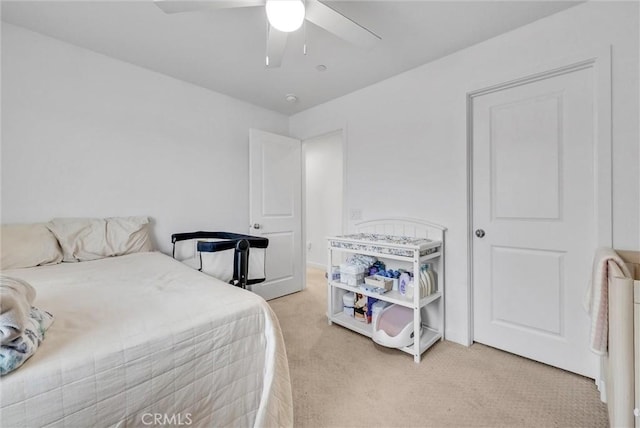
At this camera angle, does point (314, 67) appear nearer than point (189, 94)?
Yes

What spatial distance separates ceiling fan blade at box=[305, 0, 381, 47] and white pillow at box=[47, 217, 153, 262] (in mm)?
1987

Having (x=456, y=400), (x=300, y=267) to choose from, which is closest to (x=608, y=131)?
(x=456, y=400)

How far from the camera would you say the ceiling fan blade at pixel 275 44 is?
1436 millimetres

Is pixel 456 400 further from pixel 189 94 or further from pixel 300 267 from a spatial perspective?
pixel 189 94

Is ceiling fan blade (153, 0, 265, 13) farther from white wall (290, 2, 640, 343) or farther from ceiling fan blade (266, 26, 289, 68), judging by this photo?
white wall (290, 2, 640, 343)

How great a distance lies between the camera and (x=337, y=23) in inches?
54.5

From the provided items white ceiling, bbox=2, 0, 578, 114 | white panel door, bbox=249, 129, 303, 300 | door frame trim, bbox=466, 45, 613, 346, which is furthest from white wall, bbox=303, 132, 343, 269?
door frame trim, bbox=466, 45, 613, 346

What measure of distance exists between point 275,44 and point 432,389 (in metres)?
2.23

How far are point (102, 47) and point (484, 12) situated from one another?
273 centimetres

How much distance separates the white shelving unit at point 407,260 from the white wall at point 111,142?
142 cm

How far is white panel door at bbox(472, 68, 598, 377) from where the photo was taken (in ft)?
5.42

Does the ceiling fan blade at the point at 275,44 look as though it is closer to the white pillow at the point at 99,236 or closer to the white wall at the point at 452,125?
the white wall at the point at 452,125

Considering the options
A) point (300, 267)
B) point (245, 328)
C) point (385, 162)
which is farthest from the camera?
point (300, 267)

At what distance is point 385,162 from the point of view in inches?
98.9
